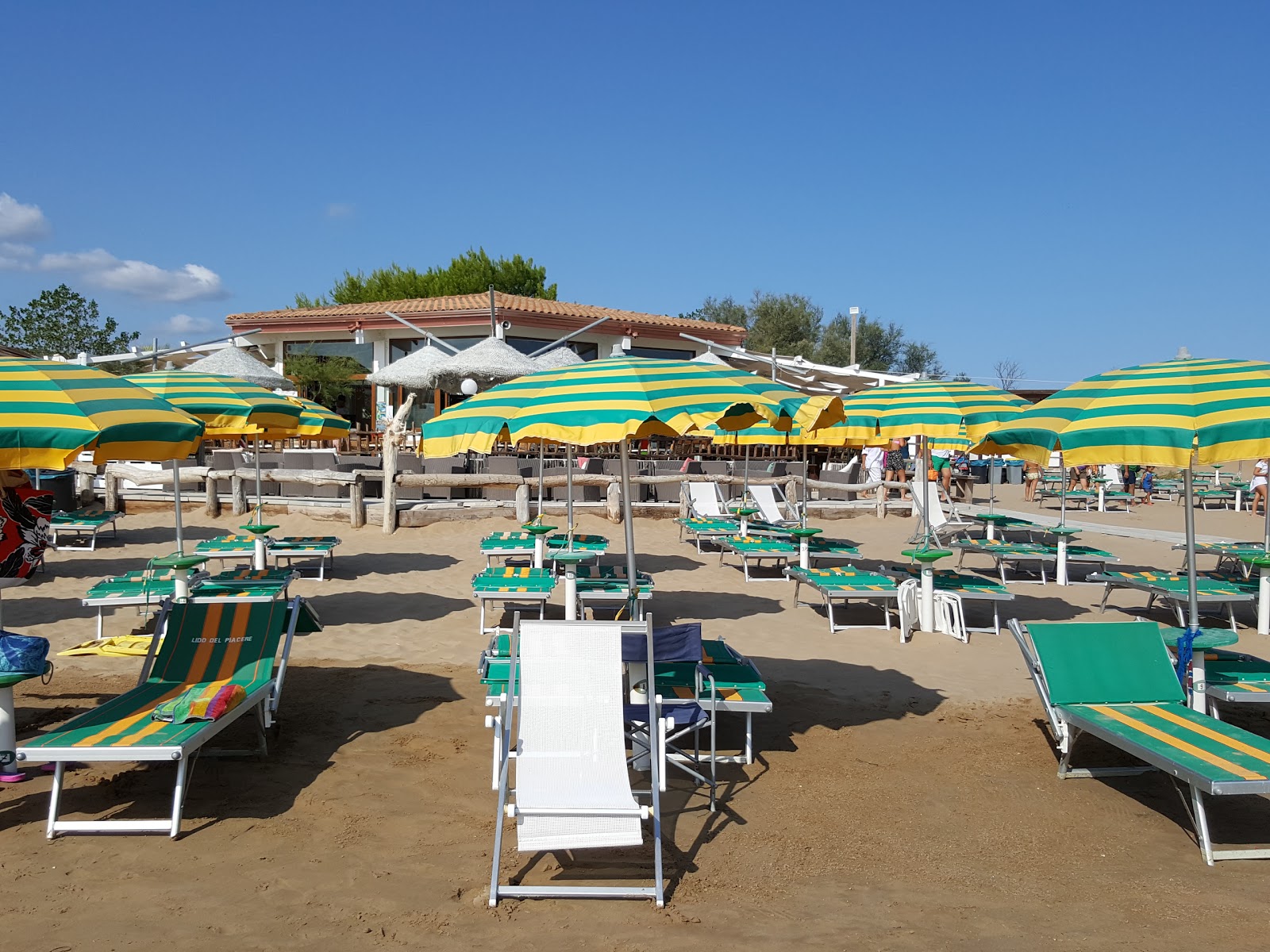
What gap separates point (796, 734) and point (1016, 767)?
1213 millimetres

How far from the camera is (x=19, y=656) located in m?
4.28

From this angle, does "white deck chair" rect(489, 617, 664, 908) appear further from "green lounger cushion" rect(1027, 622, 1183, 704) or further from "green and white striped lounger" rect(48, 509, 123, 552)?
"green and white striped lounger" rect(48, 509, 123, 552)

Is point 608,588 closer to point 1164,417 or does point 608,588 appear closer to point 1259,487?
point 1164,417

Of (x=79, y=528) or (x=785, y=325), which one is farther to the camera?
(x=785, y=325)

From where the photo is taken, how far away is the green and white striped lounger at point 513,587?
25.2ft

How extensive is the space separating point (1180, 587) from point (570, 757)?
7.17m

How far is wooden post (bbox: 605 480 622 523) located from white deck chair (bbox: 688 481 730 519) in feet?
4.04

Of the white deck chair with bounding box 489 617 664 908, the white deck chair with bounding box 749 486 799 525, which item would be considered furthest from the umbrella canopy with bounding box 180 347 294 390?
the white deck chair with bounding box 489 617 664 908

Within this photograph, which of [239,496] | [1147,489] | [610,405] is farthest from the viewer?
[1147,489]

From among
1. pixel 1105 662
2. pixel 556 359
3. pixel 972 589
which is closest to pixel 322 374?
pixel 556 359

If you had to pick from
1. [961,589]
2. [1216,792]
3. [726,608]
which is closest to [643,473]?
[726,608]

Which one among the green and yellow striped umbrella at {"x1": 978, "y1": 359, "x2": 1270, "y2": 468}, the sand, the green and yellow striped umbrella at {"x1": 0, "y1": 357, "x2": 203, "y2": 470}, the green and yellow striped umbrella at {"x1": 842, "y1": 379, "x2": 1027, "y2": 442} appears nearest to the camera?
the sand

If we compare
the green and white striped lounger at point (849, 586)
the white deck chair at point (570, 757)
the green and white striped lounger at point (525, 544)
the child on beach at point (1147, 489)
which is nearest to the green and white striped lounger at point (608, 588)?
the green and white striped lounger at point (525, 544)

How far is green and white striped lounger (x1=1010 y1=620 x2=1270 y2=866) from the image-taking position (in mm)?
3934
